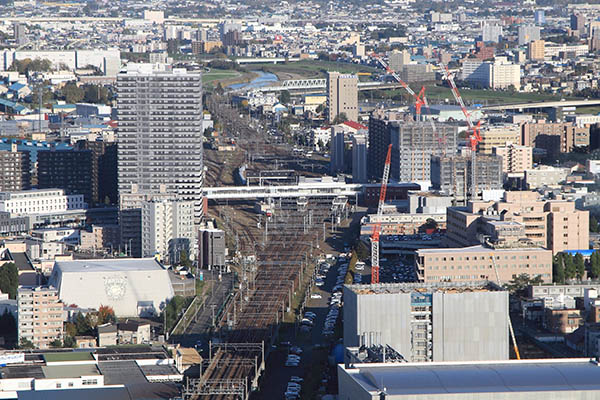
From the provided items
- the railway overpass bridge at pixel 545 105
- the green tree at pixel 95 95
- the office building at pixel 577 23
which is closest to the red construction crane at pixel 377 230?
the railway overpass bridge at pixel 545 105

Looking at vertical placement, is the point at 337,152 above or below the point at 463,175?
below

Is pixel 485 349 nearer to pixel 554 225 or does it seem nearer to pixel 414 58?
pixel 554 225

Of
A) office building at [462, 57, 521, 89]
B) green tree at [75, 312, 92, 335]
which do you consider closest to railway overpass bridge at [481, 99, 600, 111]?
office building at [462, 57, 521, 89]

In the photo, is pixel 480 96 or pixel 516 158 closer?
pixel 516 158

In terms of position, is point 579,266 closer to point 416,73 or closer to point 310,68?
point 416,73

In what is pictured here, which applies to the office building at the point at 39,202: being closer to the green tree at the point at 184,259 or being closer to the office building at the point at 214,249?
the green tree at the point at 184,259

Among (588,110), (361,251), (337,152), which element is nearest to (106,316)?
(361,251)
